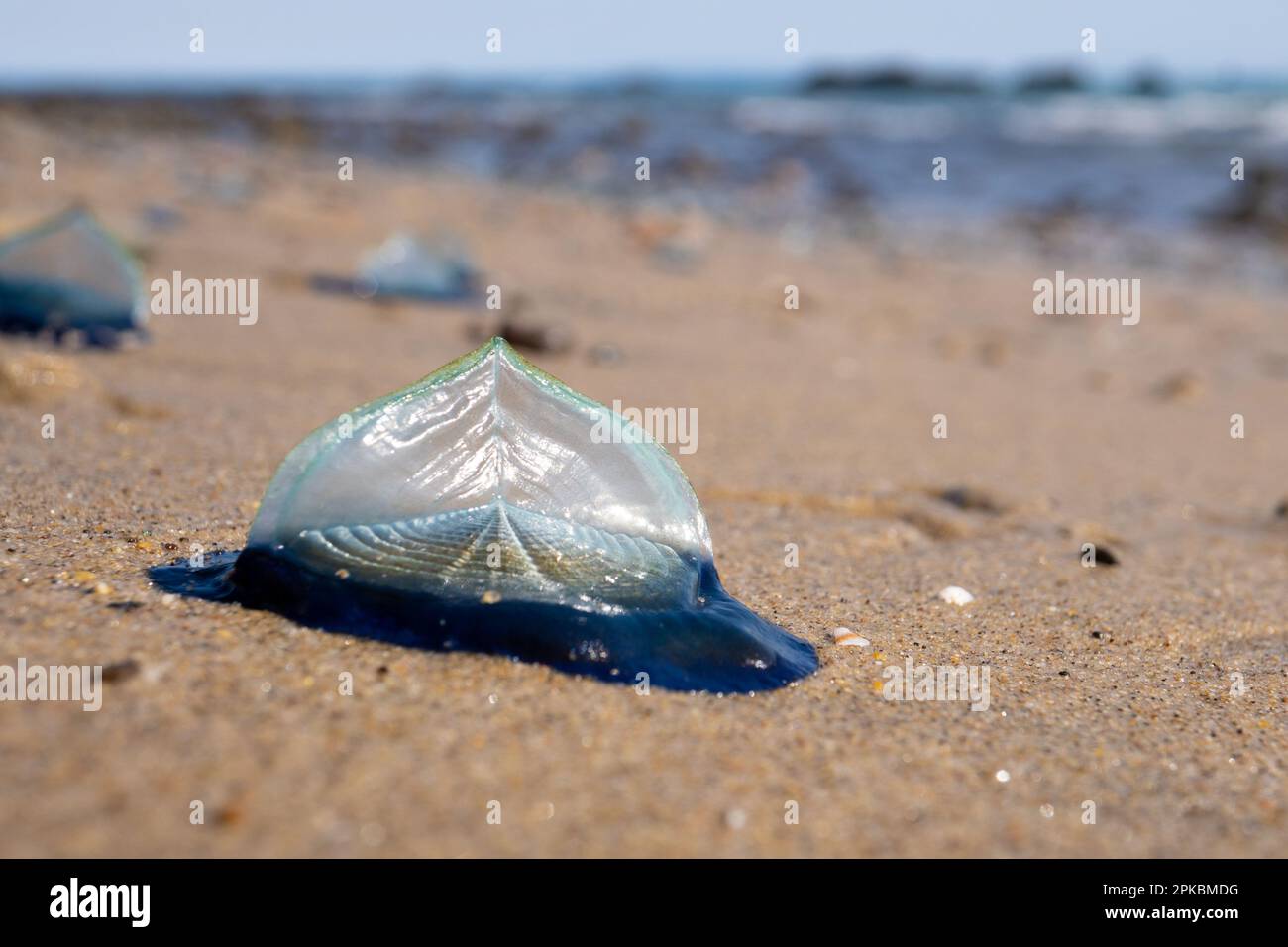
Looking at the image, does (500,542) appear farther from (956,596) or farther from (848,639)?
(956,596)

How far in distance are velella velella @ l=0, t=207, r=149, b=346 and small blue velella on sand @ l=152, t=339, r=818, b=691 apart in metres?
2.25

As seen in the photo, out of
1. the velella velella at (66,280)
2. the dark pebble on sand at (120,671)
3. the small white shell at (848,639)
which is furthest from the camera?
the velella velella at (66,280)

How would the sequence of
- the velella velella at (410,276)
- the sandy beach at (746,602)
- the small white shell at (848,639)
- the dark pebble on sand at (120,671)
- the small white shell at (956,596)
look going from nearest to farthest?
the sandy beach at (746,602), the dark pebble on sand at (120,671), the small white shell at (848,639), the small white shell at (956,596), the velella velella at (410,276)

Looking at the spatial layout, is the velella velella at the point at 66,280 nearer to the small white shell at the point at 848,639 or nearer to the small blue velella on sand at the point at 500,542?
the small blue velella on sand at the point at 500,542

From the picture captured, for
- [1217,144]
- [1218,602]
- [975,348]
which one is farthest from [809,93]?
[1218,602]

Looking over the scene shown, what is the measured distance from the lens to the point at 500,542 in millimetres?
1751

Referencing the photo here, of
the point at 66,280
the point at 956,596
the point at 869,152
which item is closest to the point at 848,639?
the point at 956,596

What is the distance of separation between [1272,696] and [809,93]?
46.6 meters

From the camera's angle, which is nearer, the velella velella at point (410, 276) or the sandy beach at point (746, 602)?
the sandy beach at point (746, 602)

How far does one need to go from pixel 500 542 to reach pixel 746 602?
0.66 m

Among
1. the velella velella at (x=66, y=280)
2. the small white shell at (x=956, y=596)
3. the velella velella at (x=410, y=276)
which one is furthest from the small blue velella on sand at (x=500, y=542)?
the velella velella at (x=410, y=276)

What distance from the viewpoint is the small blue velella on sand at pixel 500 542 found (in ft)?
5.64

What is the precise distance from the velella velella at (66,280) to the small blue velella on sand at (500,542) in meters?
2.25
